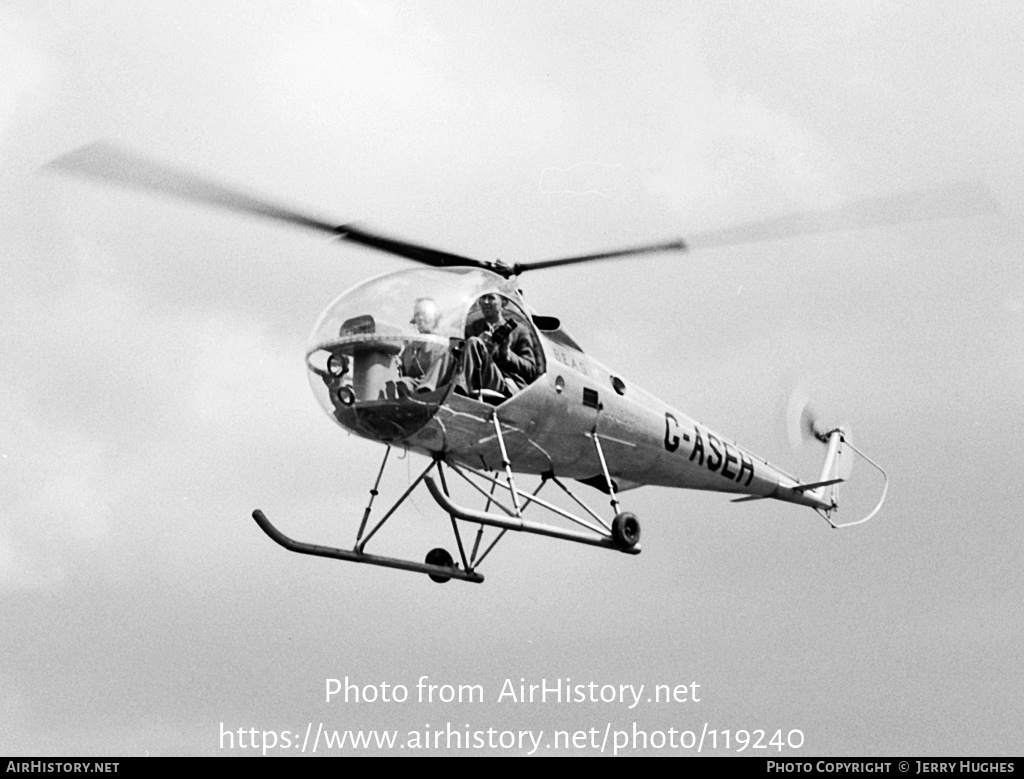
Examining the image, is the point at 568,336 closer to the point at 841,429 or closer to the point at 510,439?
the point at 510,439

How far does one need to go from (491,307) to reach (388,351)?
6.44ft

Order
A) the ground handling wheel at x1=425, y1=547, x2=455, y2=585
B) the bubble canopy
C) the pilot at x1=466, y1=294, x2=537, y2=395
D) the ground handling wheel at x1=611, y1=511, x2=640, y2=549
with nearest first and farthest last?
the bubble canopy
the pilot at x1=466, y1=294, x2=537, y2=395
the ground handling wheel at x1=611, y1=511, x2=640, y2=549
the ground handling wheel at x1=425, y1=547, x2=455, y2=585

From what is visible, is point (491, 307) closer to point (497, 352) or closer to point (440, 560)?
point (497, 352)

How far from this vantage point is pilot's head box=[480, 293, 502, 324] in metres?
20.2

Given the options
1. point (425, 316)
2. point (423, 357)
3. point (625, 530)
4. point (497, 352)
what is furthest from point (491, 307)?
point (625, 530)

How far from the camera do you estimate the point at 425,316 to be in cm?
1938

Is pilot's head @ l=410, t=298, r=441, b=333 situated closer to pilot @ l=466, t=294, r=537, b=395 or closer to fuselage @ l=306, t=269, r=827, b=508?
fuselage @ l=306, t=269, r=827, b=508

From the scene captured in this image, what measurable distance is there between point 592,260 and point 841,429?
1216cm

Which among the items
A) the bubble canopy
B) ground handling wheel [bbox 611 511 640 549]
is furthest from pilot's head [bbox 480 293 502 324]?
ground handling wheel [bbox 611 511 640 549]

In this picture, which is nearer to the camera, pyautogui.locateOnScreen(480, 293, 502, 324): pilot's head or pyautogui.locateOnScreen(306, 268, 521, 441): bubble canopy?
pyautogui.locateOnScreen(306, 268, 521, 441): bubble canopy

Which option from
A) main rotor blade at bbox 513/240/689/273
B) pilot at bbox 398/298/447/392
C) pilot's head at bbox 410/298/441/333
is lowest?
pilot at bbox 398/298/447/392

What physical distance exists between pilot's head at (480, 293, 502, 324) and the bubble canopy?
0.30m
